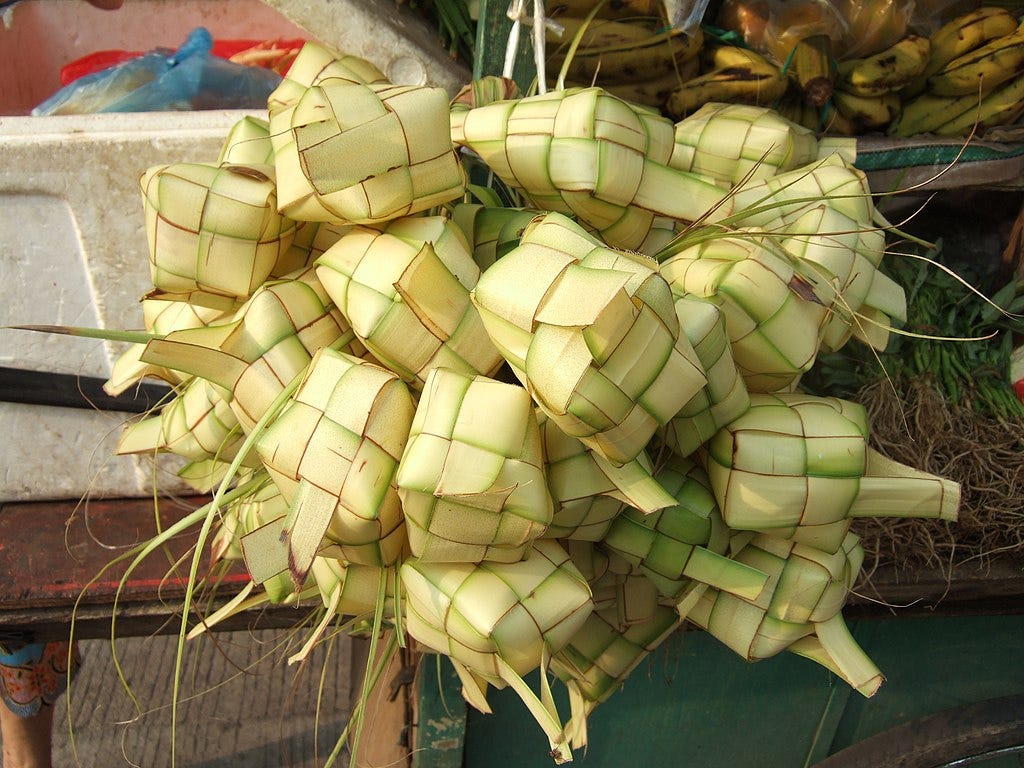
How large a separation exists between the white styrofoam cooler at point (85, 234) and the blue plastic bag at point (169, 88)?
1.07 ft

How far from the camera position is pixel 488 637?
645 millimetres

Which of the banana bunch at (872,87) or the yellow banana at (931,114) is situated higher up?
the banana bunch at (872,87)

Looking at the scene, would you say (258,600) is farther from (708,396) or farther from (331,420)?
(708,396)

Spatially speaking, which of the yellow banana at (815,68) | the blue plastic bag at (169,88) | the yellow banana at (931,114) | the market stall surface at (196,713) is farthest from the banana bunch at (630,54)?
the market stall surface at (196,713)

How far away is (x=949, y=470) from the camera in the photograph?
133cm

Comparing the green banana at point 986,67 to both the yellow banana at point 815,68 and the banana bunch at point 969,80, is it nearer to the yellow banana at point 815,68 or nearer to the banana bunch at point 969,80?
the banana bunch at point 969,80

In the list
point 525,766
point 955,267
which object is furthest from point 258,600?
point 955,267

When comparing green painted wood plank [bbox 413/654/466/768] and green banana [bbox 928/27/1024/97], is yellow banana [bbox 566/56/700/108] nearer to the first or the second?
green banana [bbox 928/27/1024/97]

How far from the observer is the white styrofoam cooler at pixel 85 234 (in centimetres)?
114

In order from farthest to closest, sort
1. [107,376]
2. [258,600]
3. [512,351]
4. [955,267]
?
[955,267]
[107,376]
[258,600]
[512,351]

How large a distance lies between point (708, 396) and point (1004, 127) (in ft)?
3.38

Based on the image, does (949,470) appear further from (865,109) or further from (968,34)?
(968,34)

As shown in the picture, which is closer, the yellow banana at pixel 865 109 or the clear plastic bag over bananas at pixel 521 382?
the clear plastic bag over bananas at pixel 521 382

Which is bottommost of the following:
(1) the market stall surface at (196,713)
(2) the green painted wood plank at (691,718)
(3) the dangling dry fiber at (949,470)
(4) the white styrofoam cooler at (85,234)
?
(1) the market stall surface at (196,713)
